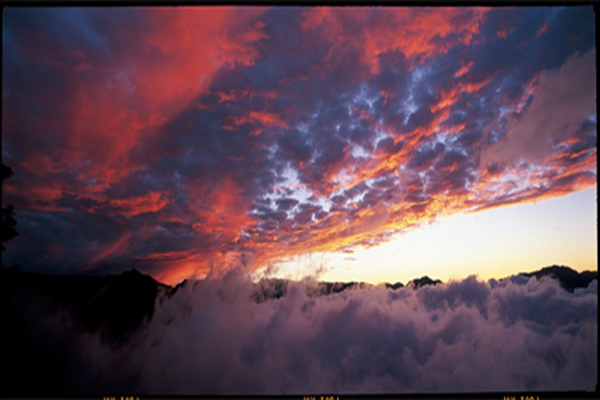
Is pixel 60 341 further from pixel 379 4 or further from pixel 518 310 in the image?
pixel 518 310

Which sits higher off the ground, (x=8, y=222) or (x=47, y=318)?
(x=8, y=222)

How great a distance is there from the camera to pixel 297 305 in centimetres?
1975

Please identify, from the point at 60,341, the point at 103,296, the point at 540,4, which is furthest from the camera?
the point at 103,296

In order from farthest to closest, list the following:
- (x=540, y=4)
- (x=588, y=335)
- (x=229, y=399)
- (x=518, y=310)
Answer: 1. (x=518, y=310)
2. (x=588, y=335)
3. (x=540, y=4)
4. (x=229, y=399)

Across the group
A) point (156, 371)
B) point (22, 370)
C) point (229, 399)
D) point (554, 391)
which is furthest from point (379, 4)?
point (22, 370)

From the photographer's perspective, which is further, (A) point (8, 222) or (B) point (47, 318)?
(B) point (47, 318)

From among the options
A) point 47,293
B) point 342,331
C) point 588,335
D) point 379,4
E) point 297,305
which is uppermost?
point 379,4

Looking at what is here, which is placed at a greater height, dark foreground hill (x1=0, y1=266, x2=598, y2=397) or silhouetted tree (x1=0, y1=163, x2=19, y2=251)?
silhouetted tree (x1=0, y1=163, x2=19, y2=251)

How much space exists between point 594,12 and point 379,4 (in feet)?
28.3

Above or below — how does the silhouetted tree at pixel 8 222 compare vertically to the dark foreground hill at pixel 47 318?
above

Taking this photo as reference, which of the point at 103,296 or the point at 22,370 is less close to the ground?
the point at 22,370

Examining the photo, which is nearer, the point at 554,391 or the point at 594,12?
the point at 554,391

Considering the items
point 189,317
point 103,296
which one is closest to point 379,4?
point 189,317

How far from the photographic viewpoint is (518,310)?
1736 cm
